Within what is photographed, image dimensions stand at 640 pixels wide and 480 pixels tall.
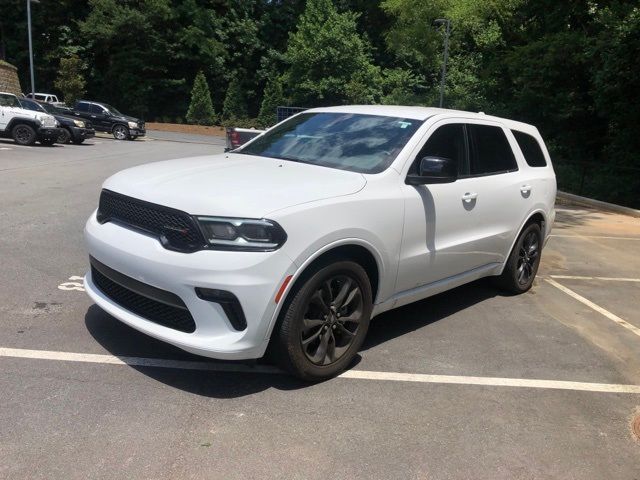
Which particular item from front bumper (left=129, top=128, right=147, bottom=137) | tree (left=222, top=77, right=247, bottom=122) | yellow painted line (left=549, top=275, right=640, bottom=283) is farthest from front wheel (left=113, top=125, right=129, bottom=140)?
yellow painted line (left=549, top=275, right=640, bottom=283)

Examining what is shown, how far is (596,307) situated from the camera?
5.91 m

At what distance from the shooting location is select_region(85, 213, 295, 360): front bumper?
3.21 metres

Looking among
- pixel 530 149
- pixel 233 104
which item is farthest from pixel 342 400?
pixel 233 104

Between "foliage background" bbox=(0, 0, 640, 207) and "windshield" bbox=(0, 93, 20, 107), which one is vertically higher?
"foliage background" bbox=(0, 0, 640, 207)

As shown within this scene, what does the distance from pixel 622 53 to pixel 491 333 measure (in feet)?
41.9

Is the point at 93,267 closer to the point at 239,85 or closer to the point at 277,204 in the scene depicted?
the point at 277,204

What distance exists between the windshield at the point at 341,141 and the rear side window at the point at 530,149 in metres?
1.86

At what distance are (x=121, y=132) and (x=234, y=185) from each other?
27991 millimetres

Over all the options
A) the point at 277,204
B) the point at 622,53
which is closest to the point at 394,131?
the point at 277,204

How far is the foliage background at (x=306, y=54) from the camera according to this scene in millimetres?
21281

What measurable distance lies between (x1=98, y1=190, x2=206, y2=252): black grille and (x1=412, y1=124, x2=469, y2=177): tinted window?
197 cm

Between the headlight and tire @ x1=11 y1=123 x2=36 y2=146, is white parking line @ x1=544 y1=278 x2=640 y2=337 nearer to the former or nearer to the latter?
the headlight

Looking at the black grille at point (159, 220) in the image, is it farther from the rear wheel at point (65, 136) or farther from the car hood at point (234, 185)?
the rear wheel at point (65, 136)

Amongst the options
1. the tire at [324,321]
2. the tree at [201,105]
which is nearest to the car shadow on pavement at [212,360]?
the tire at [324,321]
